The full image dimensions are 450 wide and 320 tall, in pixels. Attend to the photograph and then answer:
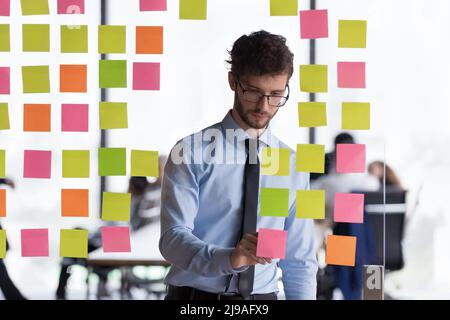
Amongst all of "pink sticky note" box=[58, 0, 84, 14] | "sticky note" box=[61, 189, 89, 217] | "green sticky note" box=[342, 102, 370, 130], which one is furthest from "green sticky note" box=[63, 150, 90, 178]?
"green sticky note" box=[342, 102, 370, 130]

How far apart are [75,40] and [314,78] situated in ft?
2.14

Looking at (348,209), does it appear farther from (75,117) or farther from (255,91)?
(75,117)

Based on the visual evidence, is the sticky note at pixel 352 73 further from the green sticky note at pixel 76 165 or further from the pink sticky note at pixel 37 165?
the pink sticky note at pixel 37 165

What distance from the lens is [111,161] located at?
1.84 meters

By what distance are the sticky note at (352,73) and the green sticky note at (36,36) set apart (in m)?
0.80

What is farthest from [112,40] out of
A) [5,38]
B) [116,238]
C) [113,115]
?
[116,238]

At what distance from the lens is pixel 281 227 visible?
5.59 ft

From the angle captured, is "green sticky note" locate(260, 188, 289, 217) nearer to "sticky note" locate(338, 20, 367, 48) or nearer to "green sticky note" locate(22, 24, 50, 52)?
"sticky note" locate(338, 20, 367, 48)

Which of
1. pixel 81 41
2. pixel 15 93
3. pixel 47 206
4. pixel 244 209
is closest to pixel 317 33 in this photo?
pixel 244 209

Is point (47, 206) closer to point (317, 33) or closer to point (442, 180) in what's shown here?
point (317, 33)

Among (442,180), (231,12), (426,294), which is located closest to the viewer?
(231,12)

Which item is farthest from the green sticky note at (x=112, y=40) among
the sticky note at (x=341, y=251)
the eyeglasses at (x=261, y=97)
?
the sticky note at (x=341, y=251)
